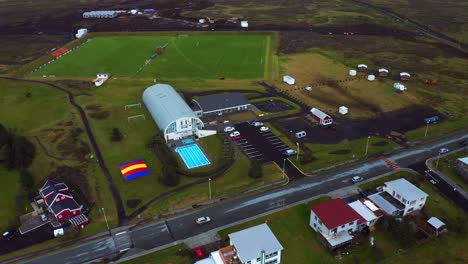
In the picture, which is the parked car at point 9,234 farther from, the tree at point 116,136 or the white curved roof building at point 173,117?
the white curved roof building at point 173,117

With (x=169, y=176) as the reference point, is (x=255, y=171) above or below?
below

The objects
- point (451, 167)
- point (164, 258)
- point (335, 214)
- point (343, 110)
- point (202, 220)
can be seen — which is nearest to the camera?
point (164, 258)

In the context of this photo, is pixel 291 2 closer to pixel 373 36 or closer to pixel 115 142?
pixel 373 36

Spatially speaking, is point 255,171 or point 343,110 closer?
point 255,171

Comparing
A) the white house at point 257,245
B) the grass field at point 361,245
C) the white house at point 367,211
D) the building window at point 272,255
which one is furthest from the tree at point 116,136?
the white house at point 367,211

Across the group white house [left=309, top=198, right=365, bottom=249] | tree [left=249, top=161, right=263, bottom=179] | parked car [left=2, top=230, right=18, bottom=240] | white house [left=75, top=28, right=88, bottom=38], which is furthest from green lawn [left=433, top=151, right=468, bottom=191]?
white house [left=75, top=28, right=88, bottom=38]

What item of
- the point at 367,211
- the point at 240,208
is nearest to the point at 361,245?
the point at 367,211

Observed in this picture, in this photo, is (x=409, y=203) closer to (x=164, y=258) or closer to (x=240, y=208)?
(x=240, y=208)
